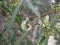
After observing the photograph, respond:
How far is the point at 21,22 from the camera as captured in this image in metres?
1.07

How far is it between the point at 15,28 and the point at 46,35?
165mm

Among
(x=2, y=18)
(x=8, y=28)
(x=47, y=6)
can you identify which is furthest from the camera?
(x=47, y=6)

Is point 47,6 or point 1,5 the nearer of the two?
point 1,5

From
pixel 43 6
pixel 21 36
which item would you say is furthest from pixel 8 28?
pixel 43 6

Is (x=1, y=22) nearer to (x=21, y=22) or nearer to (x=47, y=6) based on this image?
(x=21, y=22)

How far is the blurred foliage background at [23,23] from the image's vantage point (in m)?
0.96

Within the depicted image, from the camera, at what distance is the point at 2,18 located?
1047mm

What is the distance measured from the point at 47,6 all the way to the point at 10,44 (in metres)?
0.31

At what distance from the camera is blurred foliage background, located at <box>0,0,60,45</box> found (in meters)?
0.96

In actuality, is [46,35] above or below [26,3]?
below

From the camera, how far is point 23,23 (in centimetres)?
112

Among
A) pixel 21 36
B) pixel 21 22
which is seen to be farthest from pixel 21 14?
pixel 21 36

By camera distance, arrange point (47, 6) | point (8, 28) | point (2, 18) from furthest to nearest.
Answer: point (47, 6), point (2, 18), point (8, 28)

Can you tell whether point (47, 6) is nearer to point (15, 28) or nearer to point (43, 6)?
point (43, 6)
